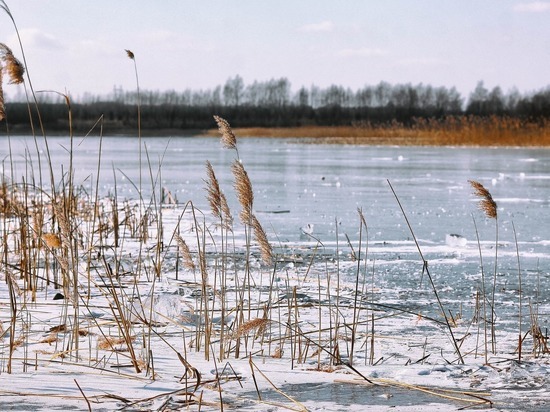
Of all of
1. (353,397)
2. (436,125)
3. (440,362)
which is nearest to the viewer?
(353,397)

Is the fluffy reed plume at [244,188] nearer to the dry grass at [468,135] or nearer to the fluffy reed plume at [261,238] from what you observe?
the fluffy reed plume at [261,238]

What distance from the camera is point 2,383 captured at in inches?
88.9

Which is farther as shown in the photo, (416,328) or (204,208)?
(204,208)

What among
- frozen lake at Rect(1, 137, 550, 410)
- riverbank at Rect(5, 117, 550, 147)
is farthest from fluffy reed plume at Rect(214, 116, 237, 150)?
riverbank at Rect(5, 117, 550, 147)

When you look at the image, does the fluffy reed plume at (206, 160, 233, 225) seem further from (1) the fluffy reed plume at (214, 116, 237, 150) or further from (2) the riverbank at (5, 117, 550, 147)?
(2) the riverbank at (5, 117, 550, 147)

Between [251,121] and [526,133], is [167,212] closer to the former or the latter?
[526,133]

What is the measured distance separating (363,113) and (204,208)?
6036 cm

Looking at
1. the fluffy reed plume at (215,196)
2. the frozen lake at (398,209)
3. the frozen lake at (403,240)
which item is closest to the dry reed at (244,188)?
the fluffy reed plume at (215,196)

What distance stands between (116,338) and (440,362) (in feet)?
3.92

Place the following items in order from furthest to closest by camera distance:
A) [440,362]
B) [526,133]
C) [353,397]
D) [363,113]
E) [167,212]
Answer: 1. [363,113]
2. [526,133]
3. [167,212]
4. [440,362]
5. [353,397]

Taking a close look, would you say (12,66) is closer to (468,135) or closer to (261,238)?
(261,238)

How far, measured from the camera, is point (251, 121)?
6016 cm

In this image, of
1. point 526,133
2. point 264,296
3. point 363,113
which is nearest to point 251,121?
point 363,113

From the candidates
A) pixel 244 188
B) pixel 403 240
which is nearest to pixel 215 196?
pixel 244 188
